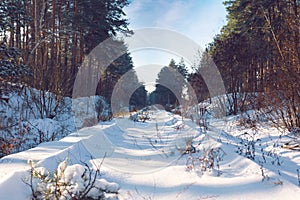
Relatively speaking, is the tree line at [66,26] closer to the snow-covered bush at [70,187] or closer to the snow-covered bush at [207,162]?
the snow-covered bush at [207,162]

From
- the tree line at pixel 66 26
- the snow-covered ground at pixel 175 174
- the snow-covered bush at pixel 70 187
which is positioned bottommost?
the snow-covered ground at pixel 175 174

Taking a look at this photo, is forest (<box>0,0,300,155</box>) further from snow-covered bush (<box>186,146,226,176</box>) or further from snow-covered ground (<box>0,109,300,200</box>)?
snow-covered bush (<box>186,146,226,176</box>)

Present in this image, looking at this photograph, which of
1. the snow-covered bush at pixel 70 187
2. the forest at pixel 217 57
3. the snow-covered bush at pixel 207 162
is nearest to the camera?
the snow-covered bush at pixel 70 187

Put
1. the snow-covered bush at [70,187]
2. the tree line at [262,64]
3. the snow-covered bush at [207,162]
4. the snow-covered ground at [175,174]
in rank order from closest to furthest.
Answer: the snow-covered bush at [70,187]
the snow-covered ground at [175,174]
the snow-covered bush at [207,162]
the tree line at [262,64]

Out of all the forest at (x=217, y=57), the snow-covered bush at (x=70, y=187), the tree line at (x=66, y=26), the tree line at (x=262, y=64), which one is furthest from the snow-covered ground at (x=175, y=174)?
the tree line at (x=66, y=26)

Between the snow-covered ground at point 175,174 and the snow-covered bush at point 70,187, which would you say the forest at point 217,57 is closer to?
the snow-covered ground at point 175,174

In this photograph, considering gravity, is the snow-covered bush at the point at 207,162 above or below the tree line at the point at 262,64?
below

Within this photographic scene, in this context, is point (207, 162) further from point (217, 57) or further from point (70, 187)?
point (217, 57)

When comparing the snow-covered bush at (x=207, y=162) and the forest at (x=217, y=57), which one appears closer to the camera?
the snow-covered bush at (x=207, y=162)

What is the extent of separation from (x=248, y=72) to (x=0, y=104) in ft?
35.2

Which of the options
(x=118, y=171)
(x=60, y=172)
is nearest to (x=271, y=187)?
(x=118, y=171)

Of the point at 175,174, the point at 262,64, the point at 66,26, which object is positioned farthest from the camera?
the point at 66,26

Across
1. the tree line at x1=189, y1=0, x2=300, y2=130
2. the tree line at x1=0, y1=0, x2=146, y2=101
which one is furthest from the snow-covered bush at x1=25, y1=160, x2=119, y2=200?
the tree line at x1=0, y1=0, x2=146, y2=101

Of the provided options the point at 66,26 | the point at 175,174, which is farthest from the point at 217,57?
the point at 66,26
